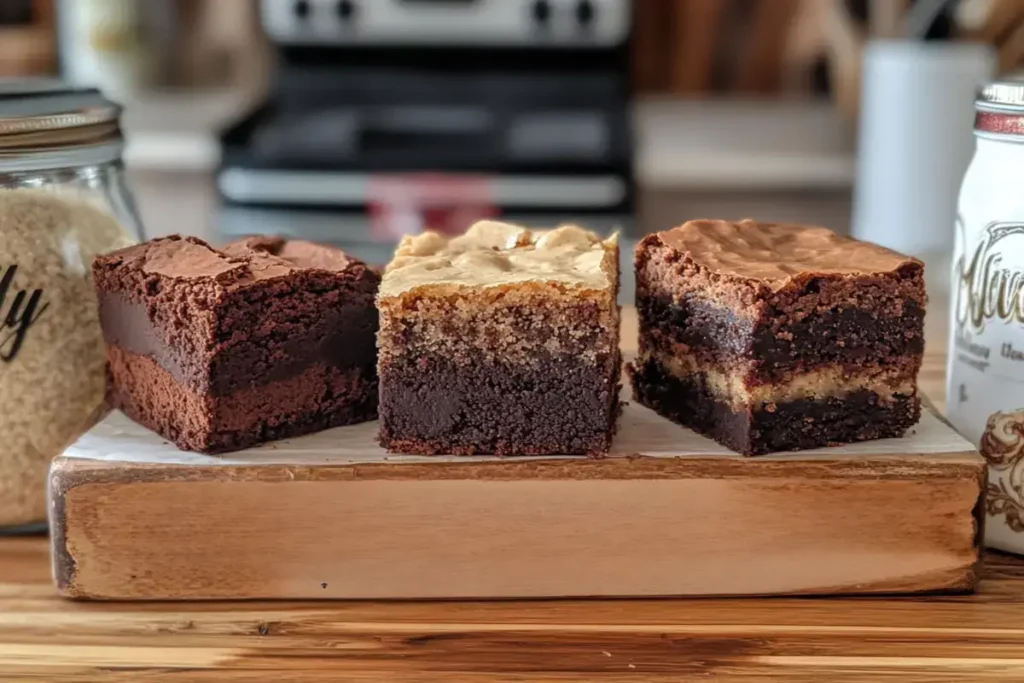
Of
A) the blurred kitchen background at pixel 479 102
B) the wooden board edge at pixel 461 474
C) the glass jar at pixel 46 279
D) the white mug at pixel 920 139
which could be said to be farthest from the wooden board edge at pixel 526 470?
the blurred kitchen background at pixel 479 102

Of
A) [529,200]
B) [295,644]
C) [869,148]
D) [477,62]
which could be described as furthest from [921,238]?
[295,644]

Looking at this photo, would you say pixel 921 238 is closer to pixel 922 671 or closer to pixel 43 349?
pixel 922 671

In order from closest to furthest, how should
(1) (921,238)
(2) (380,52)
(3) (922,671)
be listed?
(3) (922,671), (1) (921,238), (2) (380,52)

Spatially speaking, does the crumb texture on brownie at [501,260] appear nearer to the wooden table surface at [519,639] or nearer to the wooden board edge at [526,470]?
the wooden board edge at [526,470]

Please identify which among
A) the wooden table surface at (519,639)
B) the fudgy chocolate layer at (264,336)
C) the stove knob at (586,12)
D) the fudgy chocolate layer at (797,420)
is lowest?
the wooden table surface at (519,639)

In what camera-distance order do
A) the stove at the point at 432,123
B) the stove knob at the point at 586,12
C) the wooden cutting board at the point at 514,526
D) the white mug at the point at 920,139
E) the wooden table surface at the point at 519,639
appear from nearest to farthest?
the wooden table surface at the point at 519,639
the wooden cutting board at the point at 514,526
the white mug at the point at 920,139
the stove at the point at 432,123
the stove knob at the point at 586,12
